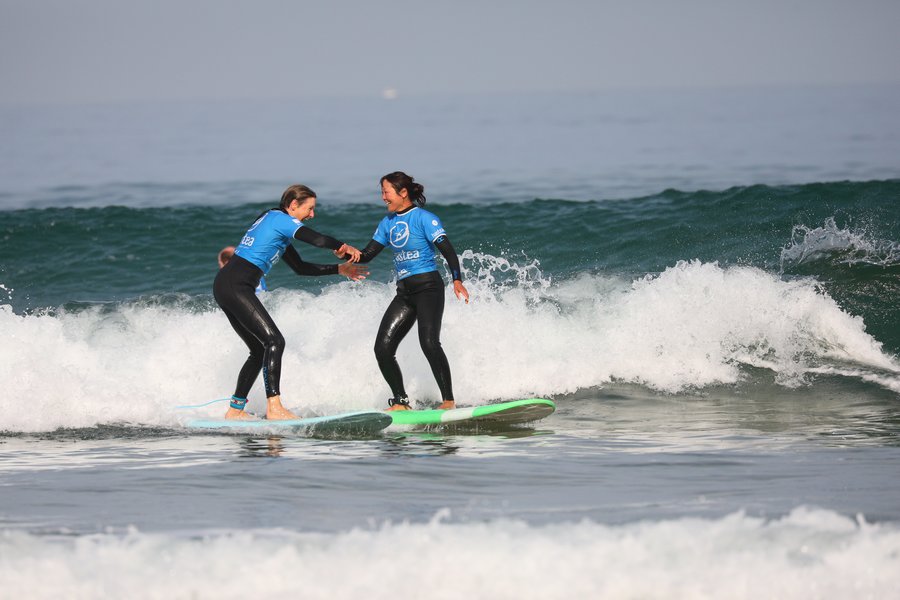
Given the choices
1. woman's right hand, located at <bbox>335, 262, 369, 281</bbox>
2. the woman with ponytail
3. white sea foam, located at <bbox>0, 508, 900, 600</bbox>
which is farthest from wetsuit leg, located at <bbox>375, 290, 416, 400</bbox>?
white sea foam, located at <bbox>0, 508, 900, 600</bbox>

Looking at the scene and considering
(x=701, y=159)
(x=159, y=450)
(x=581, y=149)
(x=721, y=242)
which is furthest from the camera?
(x=581, y=149)

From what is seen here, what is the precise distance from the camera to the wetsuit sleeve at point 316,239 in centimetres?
813

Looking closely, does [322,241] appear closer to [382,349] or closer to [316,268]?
[316,268]

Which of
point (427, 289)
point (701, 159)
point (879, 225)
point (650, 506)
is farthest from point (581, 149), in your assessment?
point (650, 506)

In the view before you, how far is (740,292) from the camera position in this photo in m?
11.8

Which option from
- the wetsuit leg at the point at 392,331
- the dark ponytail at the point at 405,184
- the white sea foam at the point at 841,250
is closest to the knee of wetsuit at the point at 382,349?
the wetsuit leg at the point at 392,331

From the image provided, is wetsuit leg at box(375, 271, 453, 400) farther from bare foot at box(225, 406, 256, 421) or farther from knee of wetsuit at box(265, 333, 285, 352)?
bare foot at box(225, 406, 256, 421)

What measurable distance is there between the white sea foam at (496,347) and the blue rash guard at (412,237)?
2156mm

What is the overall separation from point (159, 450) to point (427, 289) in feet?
7.49

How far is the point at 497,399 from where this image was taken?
10555mm

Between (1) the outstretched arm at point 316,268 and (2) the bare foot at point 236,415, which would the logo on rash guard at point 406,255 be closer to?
(1) the outstretched arm at point 316,268

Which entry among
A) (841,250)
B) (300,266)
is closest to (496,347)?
(300,266)

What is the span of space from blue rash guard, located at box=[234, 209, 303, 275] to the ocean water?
54.9 inches

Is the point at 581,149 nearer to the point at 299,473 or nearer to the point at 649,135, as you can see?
the point at 649,135
